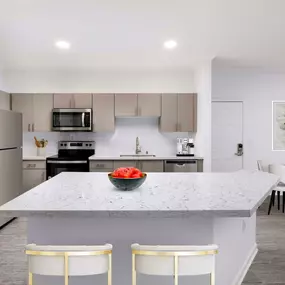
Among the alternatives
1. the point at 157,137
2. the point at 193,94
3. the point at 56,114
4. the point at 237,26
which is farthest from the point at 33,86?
the point at 237,26

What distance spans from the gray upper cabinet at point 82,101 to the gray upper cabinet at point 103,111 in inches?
3.5

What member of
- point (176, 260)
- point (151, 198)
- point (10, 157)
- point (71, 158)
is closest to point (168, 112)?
point (71, 158)

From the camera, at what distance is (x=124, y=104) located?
6035 mm

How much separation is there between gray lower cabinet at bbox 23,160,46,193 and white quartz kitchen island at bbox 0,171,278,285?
3.15 metres

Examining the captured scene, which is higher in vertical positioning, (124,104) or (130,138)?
(124,104)

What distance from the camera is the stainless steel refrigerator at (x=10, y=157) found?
4.55 m

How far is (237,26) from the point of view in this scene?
376cm

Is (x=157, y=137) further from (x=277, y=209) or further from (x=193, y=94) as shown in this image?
(x=277, y=209)

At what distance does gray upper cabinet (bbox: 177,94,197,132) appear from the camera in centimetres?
605

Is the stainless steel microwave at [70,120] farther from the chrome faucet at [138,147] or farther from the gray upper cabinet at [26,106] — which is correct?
the chrome faucet at [138,147]

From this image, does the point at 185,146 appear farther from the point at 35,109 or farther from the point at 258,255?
the point at 258,255

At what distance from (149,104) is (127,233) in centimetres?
406

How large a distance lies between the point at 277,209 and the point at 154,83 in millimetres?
3060

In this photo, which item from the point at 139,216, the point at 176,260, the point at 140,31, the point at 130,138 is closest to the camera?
the point at 176,260
